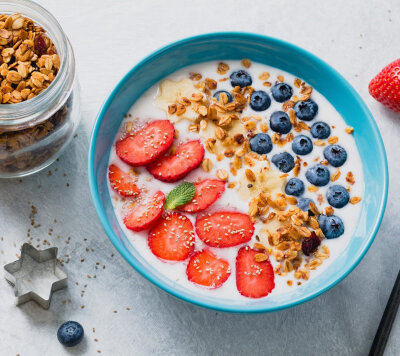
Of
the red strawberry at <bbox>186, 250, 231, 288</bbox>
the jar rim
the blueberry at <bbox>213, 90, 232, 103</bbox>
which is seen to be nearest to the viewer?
the jar rim

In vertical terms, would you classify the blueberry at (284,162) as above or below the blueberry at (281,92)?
below

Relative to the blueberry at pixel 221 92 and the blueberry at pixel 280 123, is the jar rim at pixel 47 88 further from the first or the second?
the blueberry at pixel 280 123

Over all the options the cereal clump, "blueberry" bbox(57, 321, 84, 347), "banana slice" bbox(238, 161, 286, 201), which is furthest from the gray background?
"banana slice" bbox(238, 161, 286, 201)

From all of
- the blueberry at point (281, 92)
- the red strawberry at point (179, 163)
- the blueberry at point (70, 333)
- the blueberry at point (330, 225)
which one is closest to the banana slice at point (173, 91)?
the red strawberry at point (179, 163)

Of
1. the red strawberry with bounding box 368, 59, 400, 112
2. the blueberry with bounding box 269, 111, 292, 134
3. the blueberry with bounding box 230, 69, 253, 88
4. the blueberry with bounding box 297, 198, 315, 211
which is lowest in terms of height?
the blueberry with bounding box 297, 198, 315, 211

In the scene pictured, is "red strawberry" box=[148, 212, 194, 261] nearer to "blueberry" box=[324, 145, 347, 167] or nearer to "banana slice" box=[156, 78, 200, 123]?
"banana slice" box=[156, 78, 200, 123]

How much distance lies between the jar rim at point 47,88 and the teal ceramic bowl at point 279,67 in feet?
0.39

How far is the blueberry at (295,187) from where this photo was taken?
169cm

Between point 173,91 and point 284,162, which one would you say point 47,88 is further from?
point 284,162

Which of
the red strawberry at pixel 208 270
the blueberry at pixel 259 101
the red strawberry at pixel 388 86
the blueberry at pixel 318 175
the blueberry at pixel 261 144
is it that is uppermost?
the red strawberry at pixel 388 86

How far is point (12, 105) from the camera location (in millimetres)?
1533

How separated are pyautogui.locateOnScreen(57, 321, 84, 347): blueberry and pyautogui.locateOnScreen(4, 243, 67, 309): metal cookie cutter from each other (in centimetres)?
8

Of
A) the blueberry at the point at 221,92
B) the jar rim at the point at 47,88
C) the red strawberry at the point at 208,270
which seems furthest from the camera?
the blueberry at the point at 221,92

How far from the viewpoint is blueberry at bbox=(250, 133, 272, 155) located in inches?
67.2
